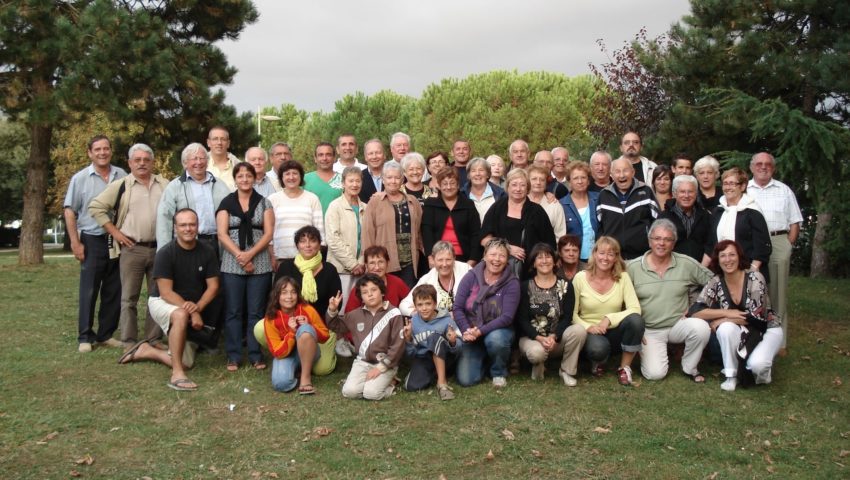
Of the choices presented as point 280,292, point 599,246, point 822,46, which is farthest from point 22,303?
point 822,46

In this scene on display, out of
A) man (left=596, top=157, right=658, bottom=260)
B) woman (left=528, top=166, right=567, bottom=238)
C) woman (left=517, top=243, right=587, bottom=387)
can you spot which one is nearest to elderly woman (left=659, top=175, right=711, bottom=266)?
man (left=596, top=157, right=658, bottom=260)

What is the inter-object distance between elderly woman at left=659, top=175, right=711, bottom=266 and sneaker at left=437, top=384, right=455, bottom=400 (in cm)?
277

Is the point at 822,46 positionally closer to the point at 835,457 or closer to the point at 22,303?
the point at 835,457

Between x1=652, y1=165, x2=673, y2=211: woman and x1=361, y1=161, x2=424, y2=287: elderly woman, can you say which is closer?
x1=361, y1=161, x2=424, y2=287: elderly woman

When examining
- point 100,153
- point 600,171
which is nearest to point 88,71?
point 100,153

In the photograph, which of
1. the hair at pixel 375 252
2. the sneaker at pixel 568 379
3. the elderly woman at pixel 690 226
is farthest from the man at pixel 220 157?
the elderly woman at pixel 690 226

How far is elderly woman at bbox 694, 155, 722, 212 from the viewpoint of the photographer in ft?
23.8

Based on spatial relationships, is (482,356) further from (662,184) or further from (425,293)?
(662,184)

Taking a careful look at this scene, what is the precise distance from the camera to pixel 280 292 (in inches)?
242

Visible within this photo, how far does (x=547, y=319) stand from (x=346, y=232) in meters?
2.14

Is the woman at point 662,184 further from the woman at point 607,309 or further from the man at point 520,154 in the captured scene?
the man at point 520,154

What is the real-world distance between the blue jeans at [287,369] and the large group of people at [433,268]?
0.01m

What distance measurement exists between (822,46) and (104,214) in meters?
11.8

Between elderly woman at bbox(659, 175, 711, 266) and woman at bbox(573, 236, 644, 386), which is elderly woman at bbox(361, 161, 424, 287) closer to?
woman at bbox(573, 236, 644, 386)
